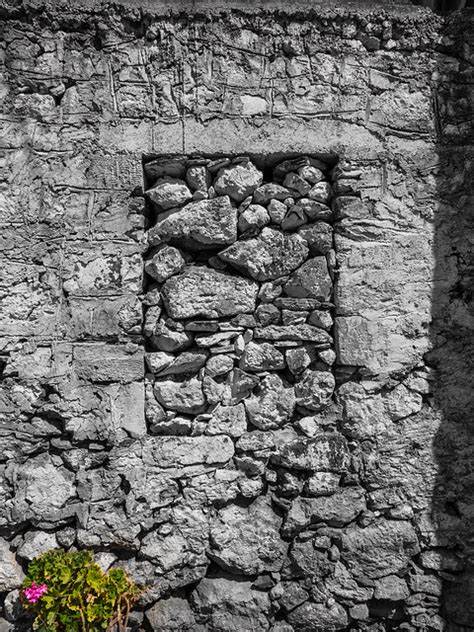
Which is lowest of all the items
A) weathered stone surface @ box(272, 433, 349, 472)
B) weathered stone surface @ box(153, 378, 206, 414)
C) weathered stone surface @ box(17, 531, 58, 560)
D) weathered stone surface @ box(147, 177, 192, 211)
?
weathered stone surface @ box(17, 531, 58, 560)

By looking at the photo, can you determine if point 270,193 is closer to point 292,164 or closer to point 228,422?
point 292,164

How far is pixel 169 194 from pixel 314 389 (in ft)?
4.04

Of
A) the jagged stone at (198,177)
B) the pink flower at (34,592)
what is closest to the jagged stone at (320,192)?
the jagged stone at (198,177)

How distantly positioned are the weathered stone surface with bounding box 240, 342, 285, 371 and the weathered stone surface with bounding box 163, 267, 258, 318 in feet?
0.63

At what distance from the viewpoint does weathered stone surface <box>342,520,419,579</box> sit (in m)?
2.87

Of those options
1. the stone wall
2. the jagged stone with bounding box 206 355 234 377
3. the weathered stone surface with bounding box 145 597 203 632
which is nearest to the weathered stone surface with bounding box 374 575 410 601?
the stone wall

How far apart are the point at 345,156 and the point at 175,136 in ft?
2.84

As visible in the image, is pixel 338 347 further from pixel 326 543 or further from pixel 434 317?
pixel 326 543

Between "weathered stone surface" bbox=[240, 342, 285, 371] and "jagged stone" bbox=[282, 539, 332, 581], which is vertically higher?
"weathered stone surface" bbox=[240, 342, 285, 371]

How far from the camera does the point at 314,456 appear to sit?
2873 mm

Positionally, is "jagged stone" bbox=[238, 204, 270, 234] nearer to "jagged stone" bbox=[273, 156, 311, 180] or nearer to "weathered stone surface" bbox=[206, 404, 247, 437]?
"jagged stone" bbox=[273, 156, 311, 180]

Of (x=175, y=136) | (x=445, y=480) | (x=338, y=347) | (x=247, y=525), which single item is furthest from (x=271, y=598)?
(x=175, y=136)

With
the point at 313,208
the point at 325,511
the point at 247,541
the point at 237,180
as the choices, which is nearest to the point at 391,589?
the point at 325,511

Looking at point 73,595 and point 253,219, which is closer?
point 73,595
